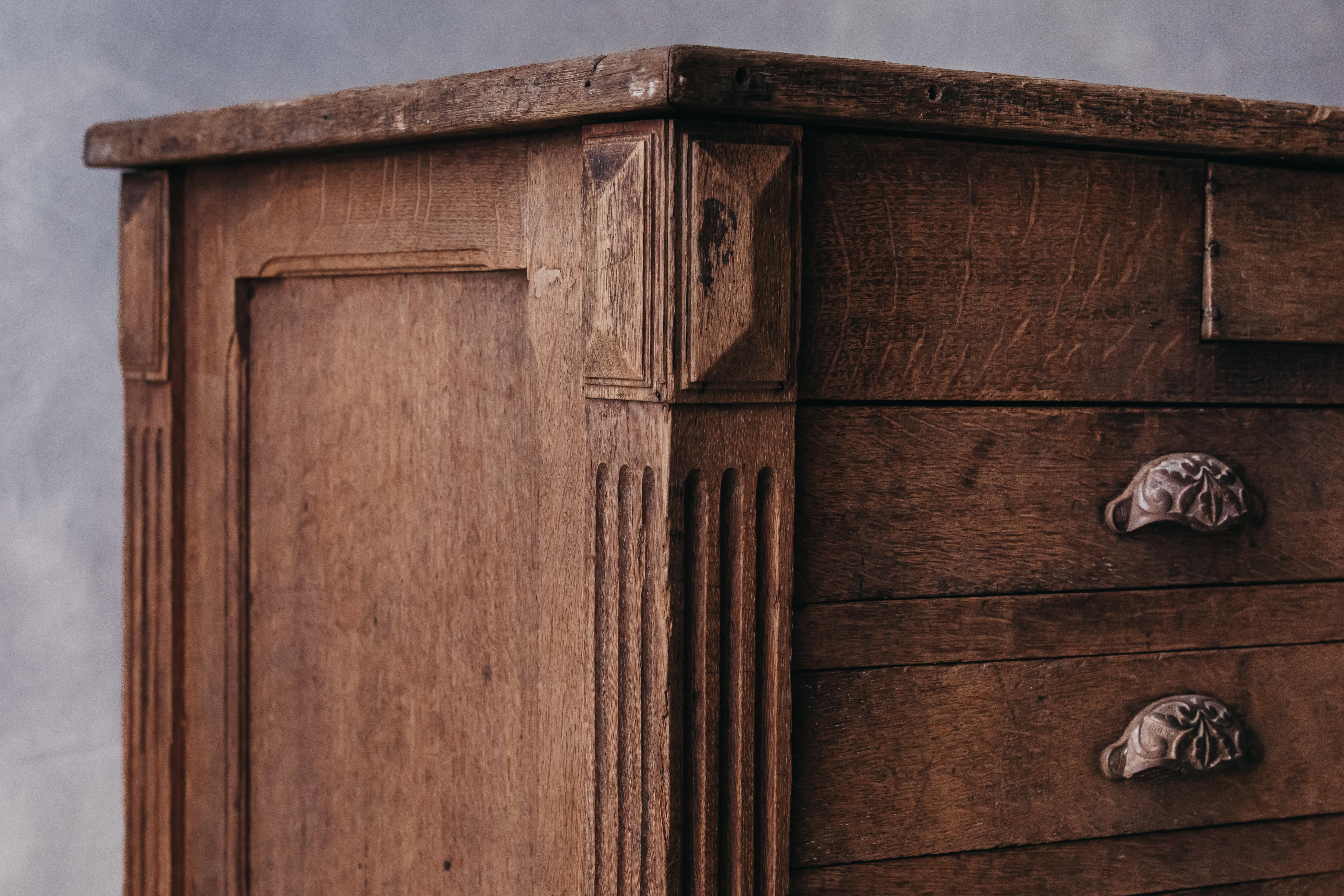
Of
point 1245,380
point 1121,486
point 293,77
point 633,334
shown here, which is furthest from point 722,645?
point 293,77

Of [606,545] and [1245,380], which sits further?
[1245,380]

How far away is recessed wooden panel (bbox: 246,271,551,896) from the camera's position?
3.48 ft

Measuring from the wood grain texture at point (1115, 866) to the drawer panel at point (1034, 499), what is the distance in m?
0.18

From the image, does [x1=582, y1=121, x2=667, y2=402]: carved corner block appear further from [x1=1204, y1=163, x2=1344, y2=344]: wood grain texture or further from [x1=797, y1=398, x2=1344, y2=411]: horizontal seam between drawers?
[x1=1204, y1=163, x2=1344, y2=344]: wood grain texture

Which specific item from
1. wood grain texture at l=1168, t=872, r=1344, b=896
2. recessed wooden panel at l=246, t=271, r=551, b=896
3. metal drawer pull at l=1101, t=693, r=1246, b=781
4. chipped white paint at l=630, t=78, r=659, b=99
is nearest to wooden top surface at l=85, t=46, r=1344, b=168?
chipped white paint at l=630, t=78, r=659, b=99

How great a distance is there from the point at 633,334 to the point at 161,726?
2.20 ft

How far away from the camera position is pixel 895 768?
1.00 metres

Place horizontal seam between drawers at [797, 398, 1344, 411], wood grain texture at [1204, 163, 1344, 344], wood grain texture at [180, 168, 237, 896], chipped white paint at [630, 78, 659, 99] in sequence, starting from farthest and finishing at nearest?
wood grain texture at [180, 168, 237, 896] < wood grain texture at [1204, 163, 1344, 344] < horizontal seam between drawers at [797, 398, 1344, 411] < chipped white paint at [630, 78, 659, 99]

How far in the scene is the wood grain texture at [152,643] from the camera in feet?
4.33

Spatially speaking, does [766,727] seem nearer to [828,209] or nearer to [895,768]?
[895,768]

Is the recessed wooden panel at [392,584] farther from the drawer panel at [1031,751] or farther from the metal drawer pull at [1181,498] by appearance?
the metal drawer pull at [1181,498]

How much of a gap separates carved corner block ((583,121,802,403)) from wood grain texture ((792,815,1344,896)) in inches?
12.8

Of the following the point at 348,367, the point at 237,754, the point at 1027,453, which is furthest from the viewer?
the point at 237,754

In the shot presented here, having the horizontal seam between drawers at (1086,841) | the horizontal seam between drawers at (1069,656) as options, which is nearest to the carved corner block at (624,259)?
the horizontal seam between drawers at (1069,656)
